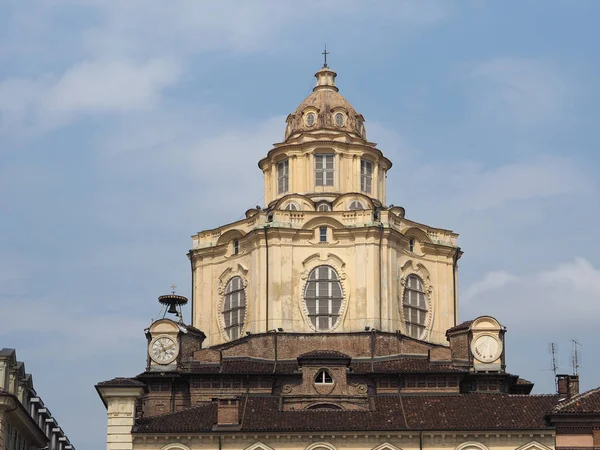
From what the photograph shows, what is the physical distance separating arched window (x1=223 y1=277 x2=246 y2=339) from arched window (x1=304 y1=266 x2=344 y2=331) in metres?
4.82

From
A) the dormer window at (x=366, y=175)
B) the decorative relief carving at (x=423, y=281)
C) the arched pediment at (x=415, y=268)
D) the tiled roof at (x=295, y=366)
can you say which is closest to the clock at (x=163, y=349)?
the tiled roof at (x=295, y=366)

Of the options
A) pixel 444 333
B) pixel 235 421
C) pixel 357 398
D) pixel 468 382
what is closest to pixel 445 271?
pixel 444 333

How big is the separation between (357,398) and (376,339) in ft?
29.7

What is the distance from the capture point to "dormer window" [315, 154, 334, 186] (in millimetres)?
100438

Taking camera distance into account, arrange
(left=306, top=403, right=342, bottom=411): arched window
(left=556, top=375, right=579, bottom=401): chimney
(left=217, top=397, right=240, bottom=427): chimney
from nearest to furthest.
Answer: (left=217, top=397, right=240, bottom=427): chimney < (left=306, top=403, right=342, bottom=411): arched window < (left=556, top=375, right=579, bottom=401): chimney

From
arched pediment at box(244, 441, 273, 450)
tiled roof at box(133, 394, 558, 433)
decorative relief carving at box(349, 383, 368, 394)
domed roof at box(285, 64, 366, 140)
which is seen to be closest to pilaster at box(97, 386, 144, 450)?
tiled roof at box(133, 394, 558, 433)

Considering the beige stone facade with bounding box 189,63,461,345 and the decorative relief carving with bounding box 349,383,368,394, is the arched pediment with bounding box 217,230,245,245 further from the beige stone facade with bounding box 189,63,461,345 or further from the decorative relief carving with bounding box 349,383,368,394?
the decorative relief carving with bounding box 349,383,368,394

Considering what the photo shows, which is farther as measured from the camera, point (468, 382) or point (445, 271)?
point (445, 271)

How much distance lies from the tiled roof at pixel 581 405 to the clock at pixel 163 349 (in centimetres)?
2440

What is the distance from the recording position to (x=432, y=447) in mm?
78188

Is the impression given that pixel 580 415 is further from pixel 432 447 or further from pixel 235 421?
pixel 235 421

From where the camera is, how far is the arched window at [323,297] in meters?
93.7

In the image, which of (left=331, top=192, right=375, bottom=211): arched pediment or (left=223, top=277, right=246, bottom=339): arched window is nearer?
(left=223, top=277, right=246, bottom=339): arched window

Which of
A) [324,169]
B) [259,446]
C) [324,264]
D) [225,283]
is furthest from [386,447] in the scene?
[324,169]
